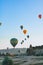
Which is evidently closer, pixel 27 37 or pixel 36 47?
pixel 27 37

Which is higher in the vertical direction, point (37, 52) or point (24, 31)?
point (24, 31)

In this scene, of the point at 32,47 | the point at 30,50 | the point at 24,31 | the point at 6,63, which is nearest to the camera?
the point at 6,63

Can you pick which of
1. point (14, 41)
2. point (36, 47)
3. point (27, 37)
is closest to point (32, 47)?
point (36, 47)

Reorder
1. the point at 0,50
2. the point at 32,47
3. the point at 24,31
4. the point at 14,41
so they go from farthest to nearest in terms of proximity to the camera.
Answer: the point at 0,50 < the point at 32,47 < the point at 14,41 < the point at 24,31

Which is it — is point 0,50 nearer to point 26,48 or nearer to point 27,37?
point 26,48

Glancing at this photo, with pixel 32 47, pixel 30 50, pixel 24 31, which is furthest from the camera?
pixel 32 47

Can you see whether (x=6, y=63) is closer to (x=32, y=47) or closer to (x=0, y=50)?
(x=32, y=47)

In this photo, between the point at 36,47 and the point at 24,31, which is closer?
the point at 24,31

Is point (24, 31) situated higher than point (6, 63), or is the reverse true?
point (24, 31)

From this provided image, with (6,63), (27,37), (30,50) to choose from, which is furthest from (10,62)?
(30,50)
